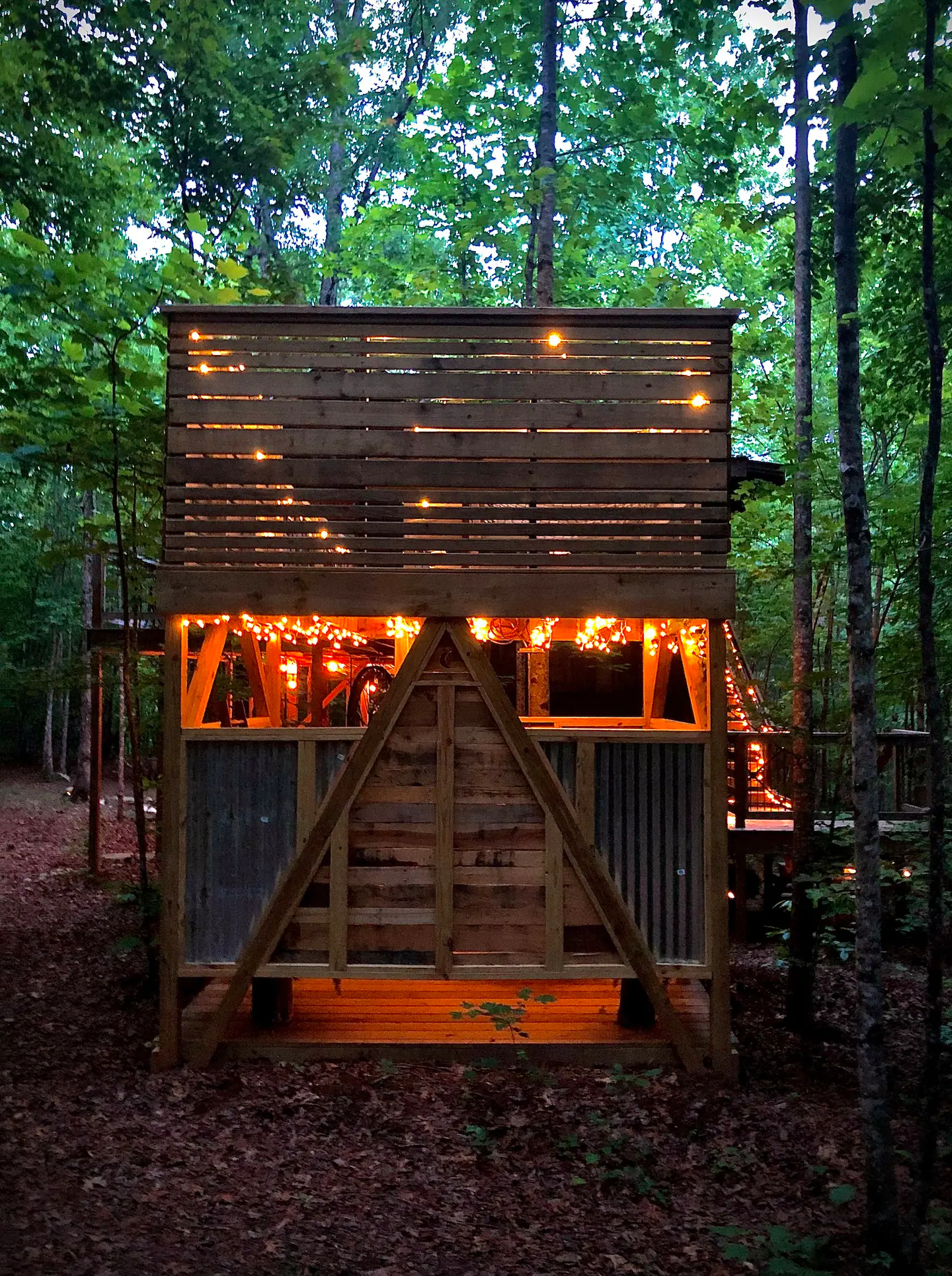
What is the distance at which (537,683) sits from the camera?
37.0 ft

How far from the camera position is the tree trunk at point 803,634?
668 cm

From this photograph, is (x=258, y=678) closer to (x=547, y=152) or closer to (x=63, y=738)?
(x=547, y=152)

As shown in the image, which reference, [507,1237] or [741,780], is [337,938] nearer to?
[507,1237]

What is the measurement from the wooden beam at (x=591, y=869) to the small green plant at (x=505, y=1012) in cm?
65

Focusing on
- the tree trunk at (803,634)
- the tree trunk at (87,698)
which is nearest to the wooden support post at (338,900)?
the tree trunk at (803,634)

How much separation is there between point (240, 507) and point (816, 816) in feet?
23.4

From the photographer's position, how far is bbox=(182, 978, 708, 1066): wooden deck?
244 inches

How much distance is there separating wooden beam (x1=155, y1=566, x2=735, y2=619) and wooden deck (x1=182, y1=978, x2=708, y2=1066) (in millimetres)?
2759

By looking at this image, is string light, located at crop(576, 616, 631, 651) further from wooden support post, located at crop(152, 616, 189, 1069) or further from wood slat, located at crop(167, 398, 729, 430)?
wooden support post, located at crop(152, 616, 189, 1069)

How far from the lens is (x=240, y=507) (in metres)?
6.27

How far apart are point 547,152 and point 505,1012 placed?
10.5 metres

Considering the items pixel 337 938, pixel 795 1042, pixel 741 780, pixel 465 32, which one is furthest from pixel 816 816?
pixel 465 32

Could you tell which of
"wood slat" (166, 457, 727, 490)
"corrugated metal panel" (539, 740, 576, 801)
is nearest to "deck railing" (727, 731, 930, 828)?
"corrugated metal panel" (539, 740, 576, 801)

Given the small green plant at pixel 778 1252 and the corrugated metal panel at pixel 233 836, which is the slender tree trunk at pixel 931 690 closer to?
the small green plant at pixel 778 1252
